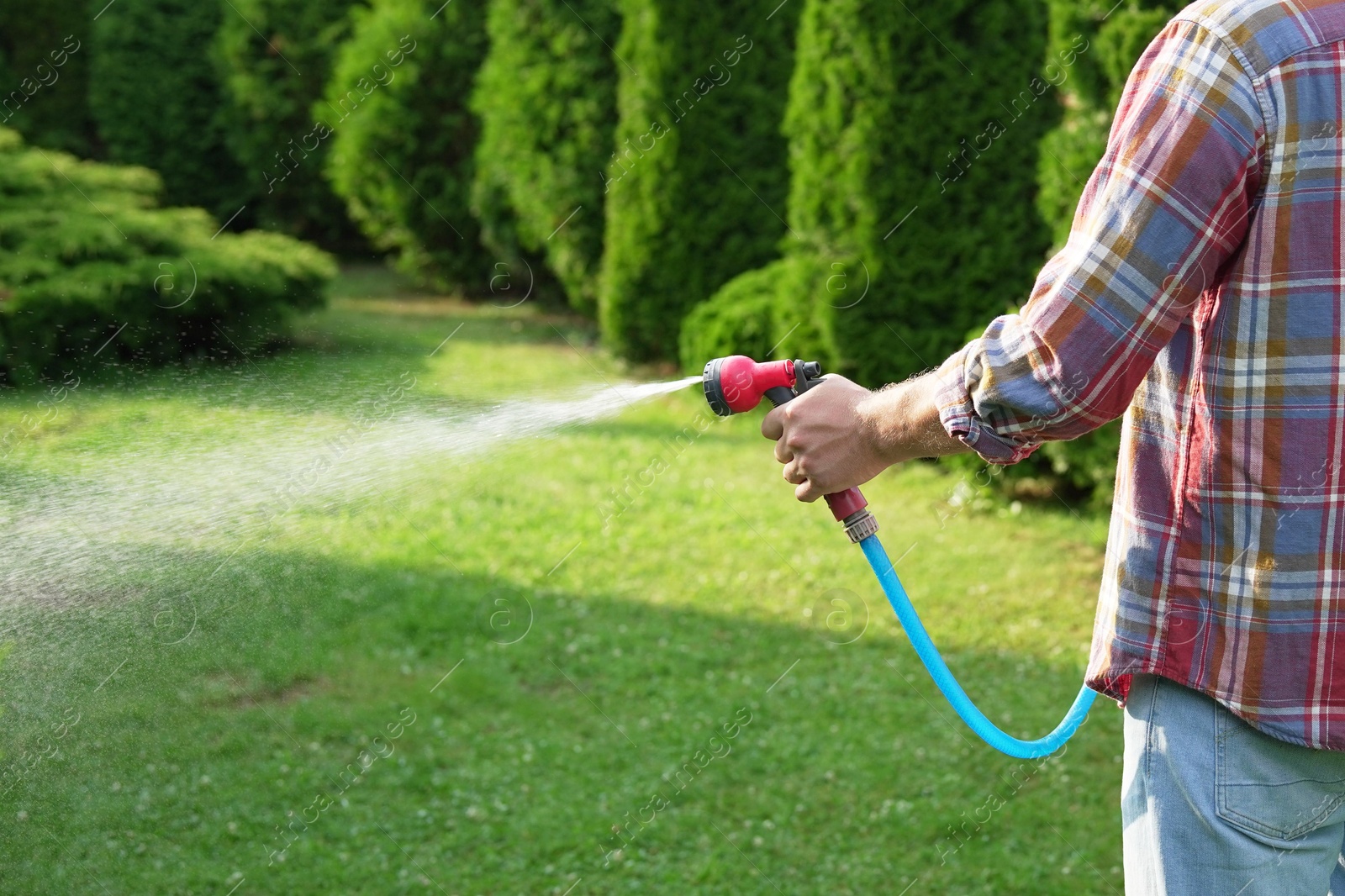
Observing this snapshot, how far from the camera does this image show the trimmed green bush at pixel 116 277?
7.59m

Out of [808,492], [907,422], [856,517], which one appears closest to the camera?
[907,422]

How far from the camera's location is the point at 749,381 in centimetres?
212

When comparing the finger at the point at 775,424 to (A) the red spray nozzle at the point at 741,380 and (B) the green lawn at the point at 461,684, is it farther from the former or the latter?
(B) the green lawn at the point at 461,684

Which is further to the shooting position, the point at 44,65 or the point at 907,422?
the point at 44,65

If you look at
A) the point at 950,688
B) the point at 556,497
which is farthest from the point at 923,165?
the point at 950,688

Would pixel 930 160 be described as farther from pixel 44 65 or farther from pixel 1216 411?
pixel 44 65

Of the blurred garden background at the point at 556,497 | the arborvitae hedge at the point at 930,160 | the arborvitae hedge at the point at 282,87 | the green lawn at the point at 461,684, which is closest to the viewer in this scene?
the green lawn at the point at 461,684

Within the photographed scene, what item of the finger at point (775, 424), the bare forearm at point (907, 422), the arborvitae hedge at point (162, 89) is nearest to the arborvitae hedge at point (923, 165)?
the finger at point (775, 424)

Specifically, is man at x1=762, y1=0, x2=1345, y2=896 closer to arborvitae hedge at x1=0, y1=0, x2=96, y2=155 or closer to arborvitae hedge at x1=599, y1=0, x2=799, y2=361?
arborvitae hedge at x1=599, y1=0, x2=799, y2=361

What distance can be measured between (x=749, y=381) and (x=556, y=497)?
4.44 metres

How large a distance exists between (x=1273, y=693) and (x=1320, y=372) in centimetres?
42

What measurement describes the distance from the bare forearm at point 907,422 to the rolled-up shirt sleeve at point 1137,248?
11 centimetres

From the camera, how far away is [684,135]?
844 cm

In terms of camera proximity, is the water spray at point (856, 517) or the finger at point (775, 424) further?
the water spray at point (856, 517)
